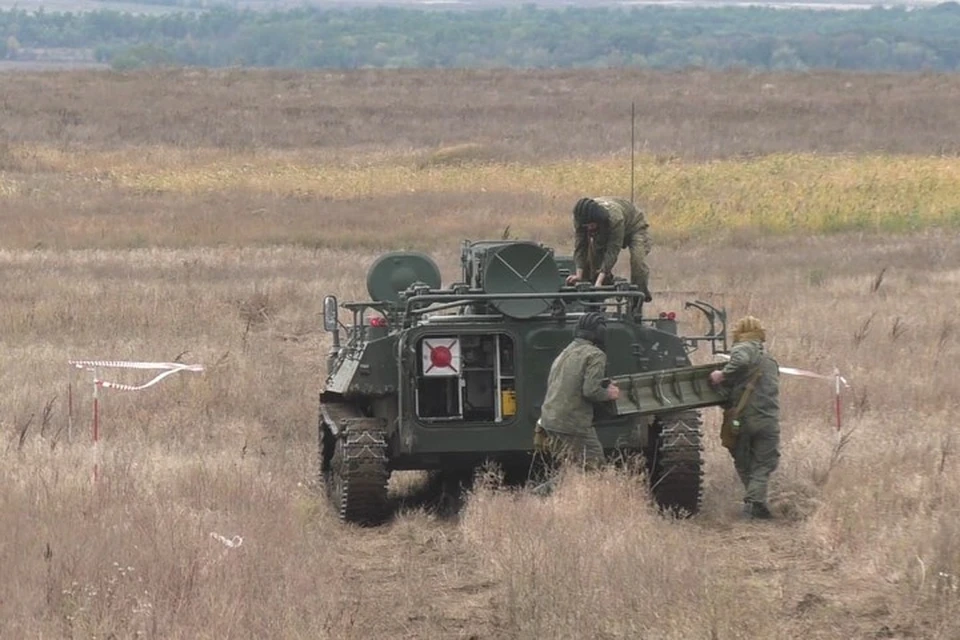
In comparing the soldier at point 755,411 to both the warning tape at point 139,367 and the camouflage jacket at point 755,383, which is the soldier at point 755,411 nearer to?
the camouflage jacket at point 755,383

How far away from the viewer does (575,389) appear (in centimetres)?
1080

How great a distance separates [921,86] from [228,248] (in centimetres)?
4818

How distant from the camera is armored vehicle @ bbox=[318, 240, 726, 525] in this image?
11.1 m

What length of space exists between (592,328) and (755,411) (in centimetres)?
125

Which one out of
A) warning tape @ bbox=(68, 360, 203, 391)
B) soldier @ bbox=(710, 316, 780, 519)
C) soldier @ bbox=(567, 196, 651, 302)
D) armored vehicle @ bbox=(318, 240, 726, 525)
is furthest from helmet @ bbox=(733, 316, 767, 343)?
warning tape @ bbox=(68, 360, 203, 391)

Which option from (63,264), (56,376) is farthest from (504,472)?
(63,264)

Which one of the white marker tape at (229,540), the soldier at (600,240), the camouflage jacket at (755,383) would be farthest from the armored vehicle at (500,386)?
the white marker tape at (229,540)

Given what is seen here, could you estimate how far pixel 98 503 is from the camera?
9969 millimetres

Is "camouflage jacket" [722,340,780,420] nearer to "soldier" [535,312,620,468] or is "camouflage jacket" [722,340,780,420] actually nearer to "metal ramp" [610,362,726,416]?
"metal ramp" [610,362,726,416]

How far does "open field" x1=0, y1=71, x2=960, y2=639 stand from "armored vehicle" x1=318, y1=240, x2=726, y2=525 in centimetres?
39

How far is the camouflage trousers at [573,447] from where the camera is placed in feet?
35.6

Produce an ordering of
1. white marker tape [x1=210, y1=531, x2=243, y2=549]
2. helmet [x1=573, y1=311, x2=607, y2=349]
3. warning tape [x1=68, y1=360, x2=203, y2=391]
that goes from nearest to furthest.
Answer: white marker tape [x1=210, y1=531, x2=243, y2=549]
helmet [x1=573, y1=311, x2=607, y2=349]
warning tape [x1=68, y1=360, x2=203, y2=391]

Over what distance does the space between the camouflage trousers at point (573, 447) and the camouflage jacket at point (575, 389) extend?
5 centimetres

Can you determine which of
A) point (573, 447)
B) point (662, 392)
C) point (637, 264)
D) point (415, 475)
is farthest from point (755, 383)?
point (415, 475)
